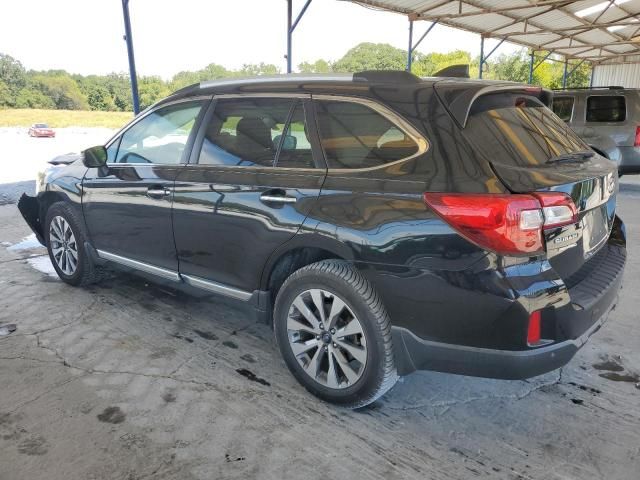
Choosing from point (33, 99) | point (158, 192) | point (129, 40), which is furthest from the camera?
point (33, 99)

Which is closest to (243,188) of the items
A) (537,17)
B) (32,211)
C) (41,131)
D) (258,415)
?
(258,415)

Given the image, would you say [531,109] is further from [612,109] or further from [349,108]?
[612,109]

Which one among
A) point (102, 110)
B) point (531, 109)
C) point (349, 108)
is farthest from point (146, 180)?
point (102, 110)

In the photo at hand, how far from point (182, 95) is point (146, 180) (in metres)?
0.63

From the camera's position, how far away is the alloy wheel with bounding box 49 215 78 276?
4.21 m

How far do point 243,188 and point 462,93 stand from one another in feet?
4.17

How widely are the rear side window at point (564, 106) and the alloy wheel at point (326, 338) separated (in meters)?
8.27

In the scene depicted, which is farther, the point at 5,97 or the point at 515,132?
the point at 5,97

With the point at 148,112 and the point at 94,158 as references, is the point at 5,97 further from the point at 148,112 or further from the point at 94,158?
the point at 148,112

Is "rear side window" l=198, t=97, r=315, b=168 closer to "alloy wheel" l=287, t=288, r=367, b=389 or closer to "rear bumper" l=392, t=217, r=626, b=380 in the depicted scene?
"alloy wheel" l=287, t=288, r=367, b=389

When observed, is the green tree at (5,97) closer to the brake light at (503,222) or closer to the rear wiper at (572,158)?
the rear wiper at (572,158)

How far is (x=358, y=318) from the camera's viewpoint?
2.40 meters

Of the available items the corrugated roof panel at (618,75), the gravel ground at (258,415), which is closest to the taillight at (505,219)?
the gravel ground at (258,415)

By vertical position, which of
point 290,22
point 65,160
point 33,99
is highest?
point 33,99
